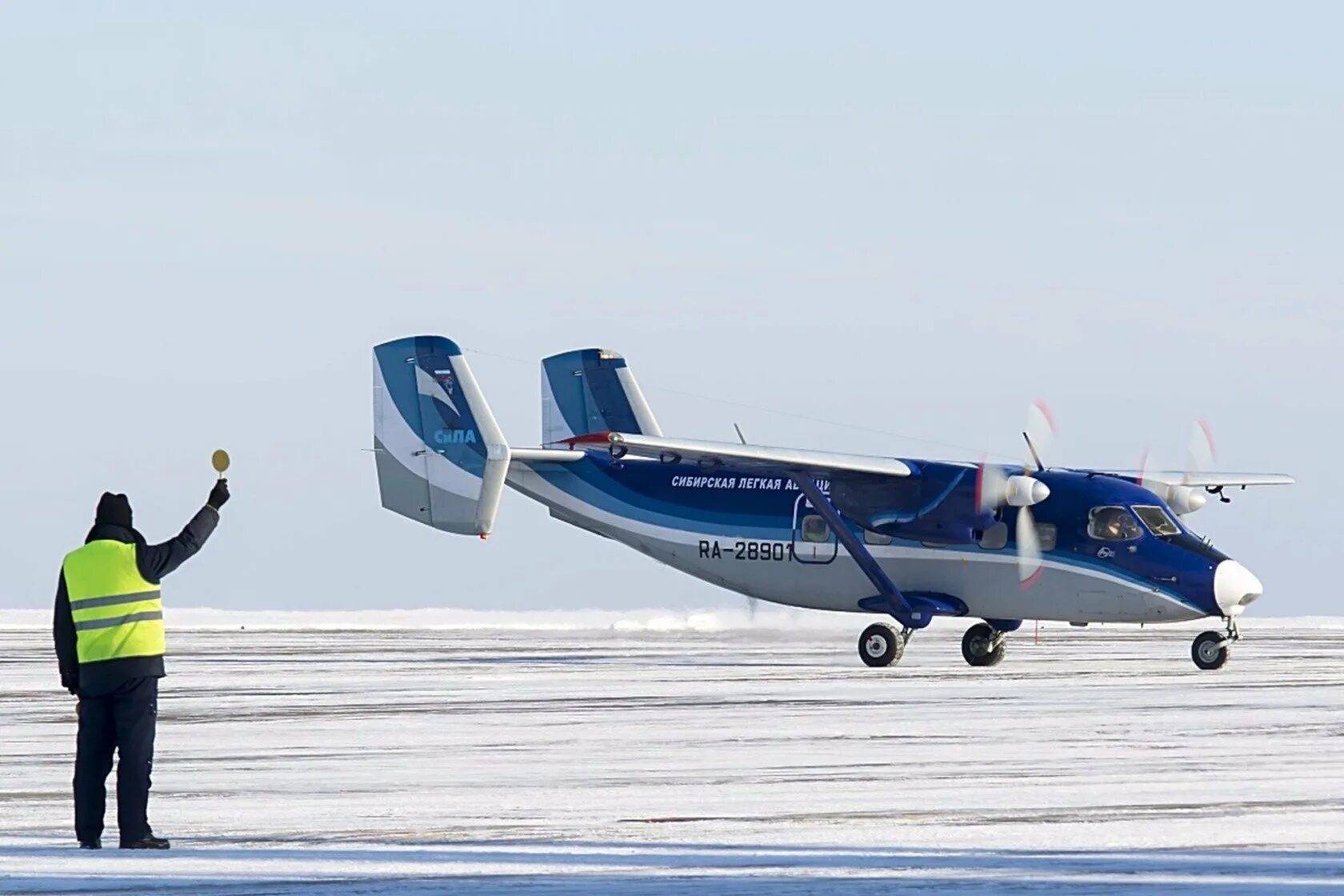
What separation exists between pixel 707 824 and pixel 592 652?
93.3 ft

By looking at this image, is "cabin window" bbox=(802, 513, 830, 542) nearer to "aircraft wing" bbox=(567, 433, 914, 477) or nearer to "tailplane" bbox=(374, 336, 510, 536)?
"aircraft wing" bbox=(567, 433, 914, 477)

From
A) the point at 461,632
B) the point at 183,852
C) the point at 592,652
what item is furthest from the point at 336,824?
the point at 461,632

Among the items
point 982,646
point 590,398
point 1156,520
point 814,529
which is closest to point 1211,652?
point 1156,520

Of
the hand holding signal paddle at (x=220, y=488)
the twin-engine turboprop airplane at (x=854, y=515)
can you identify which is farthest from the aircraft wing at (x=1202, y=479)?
the hand holding signal paddle at (x=220, y=488)

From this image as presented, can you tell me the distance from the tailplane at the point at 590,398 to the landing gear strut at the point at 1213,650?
51.3ft

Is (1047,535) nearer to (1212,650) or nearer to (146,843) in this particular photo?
(1212,650)

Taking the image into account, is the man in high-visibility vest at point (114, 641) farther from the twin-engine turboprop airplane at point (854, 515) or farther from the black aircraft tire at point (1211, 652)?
the black aircraft tire at point (1211, 652)

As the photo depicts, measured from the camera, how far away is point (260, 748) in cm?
1889

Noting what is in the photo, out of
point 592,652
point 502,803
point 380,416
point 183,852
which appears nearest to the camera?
A: point 183,852

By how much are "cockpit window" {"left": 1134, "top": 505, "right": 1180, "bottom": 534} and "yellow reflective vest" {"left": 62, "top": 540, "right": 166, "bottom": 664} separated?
21365mm

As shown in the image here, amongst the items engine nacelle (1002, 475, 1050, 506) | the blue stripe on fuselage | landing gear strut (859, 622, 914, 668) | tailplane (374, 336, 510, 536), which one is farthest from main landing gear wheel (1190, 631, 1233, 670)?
tailplane (374, 336, 510, 536)

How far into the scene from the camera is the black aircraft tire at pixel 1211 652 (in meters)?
31.0

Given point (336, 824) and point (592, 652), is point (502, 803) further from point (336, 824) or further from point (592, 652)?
point (592, 652)

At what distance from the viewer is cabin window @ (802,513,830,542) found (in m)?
34.8
